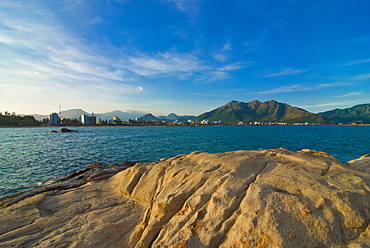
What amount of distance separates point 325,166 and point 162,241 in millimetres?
7956

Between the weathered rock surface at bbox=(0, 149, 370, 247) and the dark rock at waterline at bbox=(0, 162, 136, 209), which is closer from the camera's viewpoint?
the weathered rock surface at bbox=(0, 149, 370, 247)

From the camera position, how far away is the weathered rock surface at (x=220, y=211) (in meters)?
5.57

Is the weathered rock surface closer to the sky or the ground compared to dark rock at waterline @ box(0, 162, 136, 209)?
closer to the sky

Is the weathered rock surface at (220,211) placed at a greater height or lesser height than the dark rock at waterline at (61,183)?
greater

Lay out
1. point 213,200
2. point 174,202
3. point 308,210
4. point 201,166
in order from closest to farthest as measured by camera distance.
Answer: point 308,210 < point 213,200 < point 174,202 < point 201,166

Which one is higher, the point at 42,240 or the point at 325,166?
the point at 325,166

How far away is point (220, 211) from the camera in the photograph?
653cm

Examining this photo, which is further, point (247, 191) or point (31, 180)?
point (31, 180)

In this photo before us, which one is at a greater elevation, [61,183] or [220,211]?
[220,211]

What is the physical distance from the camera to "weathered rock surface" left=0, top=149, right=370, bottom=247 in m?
5.57

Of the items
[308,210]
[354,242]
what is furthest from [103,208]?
[354,242]

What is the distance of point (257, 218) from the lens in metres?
5.89

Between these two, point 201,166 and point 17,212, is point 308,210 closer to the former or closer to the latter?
point 201,166

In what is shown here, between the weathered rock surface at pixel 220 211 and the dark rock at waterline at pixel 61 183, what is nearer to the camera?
the weathered rock surface at pixel 220 211
